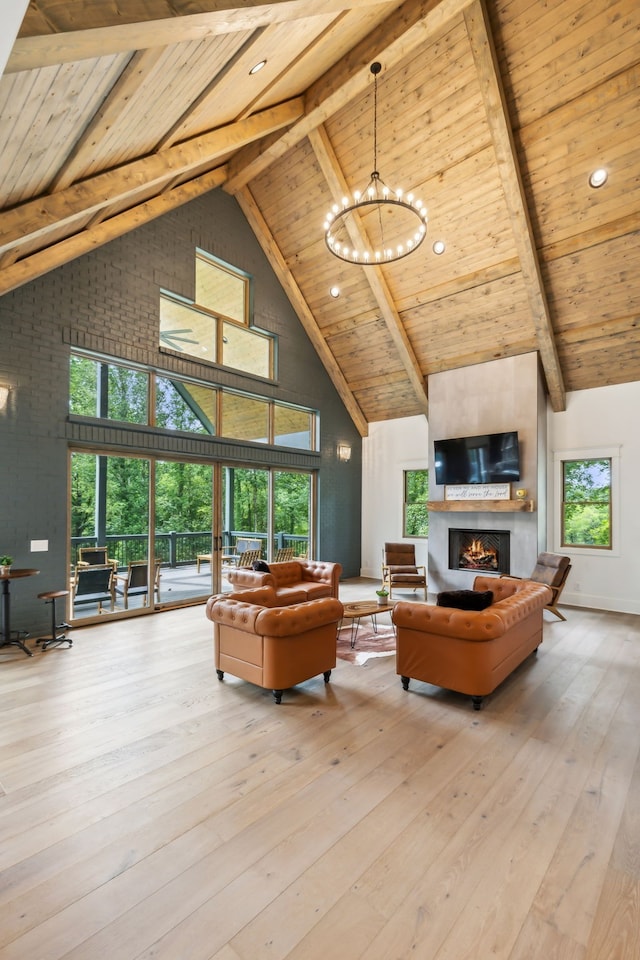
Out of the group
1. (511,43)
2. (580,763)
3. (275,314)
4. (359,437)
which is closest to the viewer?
(580,763)

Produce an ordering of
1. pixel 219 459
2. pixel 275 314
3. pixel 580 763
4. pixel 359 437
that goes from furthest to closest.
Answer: pixel 359 437
pixel 275 314
pixel 219 459
pixel 580 763

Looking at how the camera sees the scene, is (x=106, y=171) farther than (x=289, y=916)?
Yes

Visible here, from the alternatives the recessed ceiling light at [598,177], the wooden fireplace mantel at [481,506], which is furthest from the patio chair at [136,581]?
A: the recessed ceiling light at [598,177]

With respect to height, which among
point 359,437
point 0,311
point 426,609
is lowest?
point 426,609

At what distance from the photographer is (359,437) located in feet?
33.9

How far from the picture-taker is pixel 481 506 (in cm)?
766

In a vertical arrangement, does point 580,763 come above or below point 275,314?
below

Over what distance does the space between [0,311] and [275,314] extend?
4513 mm

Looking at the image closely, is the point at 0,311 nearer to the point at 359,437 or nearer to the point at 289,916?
the point at 289,916

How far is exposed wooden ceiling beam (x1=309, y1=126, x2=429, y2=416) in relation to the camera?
6461 mm

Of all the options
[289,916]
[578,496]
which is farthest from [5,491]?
[578,496]

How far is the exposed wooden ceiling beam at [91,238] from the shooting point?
14.9ft

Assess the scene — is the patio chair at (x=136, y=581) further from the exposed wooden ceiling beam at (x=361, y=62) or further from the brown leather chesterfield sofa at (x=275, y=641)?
the exposed wooden ceiling beam at (x=361, y=62)

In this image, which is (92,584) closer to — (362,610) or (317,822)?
(362,610)
